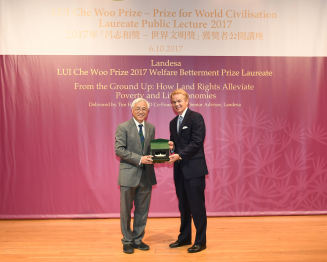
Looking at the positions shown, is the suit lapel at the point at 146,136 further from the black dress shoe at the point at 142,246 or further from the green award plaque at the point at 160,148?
the black dress shoe at the point at 142,246

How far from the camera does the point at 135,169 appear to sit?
9.61 feet

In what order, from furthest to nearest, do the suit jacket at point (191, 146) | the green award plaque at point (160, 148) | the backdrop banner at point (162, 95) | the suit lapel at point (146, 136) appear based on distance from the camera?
the backdrop banner at point (162, 95)
the suit lapel at point (146, 136)
the suit jacket at point (191, 146)
the green award plaque at point (160, 148)

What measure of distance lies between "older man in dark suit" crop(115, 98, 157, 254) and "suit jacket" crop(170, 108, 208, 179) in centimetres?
35

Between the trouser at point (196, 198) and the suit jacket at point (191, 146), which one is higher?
the suit jacket at point (191, 146)

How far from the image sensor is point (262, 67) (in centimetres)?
424

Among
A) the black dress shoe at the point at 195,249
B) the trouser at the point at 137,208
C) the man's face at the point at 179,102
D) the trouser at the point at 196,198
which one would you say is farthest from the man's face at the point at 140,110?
the black dress shoe at the point at 195,249

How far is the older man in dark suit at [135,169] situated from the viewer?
2.90m

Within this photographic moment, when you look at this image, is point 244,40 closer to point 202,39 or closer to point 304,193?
point 202,39

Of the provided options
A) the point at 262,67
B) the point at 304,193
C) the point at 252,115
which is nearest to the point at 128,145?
the point at 252,115

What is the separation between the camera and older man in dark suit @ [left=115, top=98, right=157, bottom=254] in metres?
2.90

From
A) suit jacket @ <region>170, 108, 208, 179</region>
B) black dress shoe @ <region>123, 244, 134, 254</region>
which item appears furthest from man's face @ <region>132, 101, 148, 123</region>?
black dress shoe @ <region>123, 244, 134, 254</region>

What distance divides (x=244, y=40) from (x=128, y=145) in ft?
8.52

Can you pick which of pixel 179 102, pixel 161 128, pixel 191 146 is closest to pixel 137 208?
pixel 191 146

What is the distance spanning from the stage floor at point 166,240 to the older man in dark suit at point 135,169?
0.24 m
